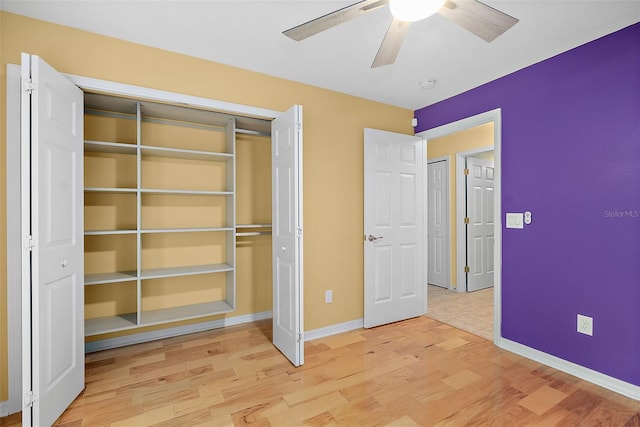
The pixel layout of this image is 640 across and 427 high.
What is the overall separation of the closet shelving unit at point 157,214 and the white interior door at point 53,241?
1.50ft

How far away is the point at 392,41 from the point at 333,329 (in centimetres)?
258

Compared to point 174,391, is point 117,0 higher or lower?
higher

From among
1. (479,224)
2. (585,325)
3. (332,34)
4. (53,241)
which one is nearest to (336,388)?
(585,325)

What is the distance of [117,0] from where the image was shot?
1737mm

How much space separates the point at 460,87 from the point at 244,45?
2123 millimetres

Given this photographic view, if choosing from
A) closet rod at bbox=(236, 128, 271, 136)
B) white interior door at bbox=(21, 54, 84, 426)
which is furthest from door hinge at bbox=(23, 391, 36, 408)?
closet rod at bbox=(236, 128, 271, 136)

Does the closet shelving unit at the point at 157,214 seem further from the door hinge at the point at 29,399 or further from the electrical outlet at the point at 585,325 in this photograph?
the electrical outlet at the point at 585,325

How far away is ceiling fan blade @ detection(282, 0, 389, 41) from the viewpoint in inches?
50.9

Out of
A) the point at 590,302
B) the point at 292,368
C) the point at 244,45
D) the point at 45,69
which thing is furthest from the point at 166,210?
the point at 590,302

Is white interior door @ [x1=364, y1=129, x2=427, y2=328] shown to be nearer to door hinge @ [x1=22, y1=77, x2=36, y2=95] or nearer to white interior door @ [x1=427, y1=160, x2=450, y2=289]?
white interior door @ [x1=427, y1=160, x2=450, y2=289]

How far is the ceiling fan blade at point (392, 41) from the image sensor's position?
4.78 ft

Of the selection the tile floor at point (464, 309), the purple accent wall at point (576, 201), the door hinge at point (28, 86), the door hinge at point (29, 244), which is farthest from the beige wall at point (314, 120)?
the purple accent wall at point (576, 201)

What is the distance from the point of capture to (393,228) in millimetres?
3275

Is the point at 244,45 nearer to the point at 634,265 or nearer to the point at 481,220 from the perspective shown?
the point at 634,265
